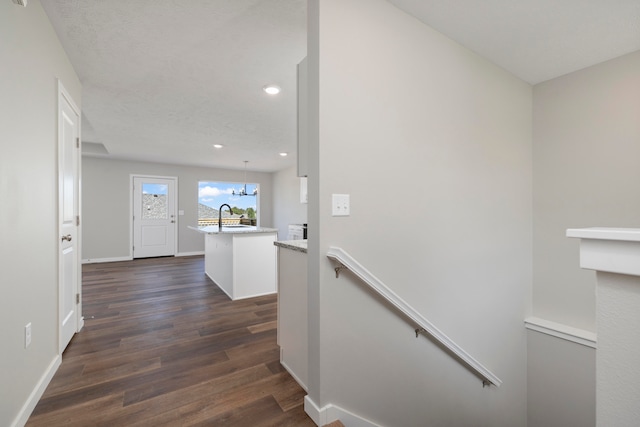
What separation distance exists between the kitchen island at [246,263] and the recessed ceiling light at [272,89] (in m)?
1.88

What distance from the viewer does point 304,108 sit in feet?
5.86

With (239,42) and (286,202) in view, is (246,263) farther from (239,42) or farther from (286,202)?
(286,202)

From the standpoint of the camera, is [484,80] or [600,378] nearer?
[600,378]

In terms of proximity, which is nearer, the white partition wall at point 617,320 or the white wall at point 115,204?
the white partition wall at point 617,320

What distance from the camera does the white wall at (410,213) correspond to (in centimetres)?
148

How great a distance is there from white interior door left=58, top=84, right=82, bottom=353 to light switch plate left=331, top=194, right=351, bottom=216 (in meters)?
2.07

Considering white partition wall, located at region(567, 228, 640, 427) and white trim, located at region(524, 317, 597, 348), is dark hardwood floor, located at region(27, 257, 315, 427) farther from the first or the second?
white trim, located at region(524, 317, 597, 348)

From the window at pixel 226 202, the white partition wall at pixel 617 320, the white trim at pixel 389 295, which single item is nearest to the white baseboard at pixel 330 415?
the white trim at pixel 389 295

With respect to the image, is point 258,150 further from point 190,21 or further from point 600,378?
point 600,378

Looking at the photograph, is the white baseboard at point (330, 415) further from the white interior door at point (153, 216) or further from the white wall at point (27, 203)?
the white interior door at point (153, 216)

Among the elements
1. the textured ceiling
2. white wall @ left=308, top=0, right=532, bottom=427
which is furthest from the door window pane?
white wall @ left=308, top=0, right=532, bottom=427

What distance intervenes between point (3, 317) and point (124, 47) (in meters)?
1.98

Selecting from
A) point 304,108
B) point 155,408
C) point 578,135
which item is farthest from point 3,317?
point 578,135

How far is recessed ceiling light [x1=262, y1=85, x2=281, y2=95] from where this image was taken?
2791mm
